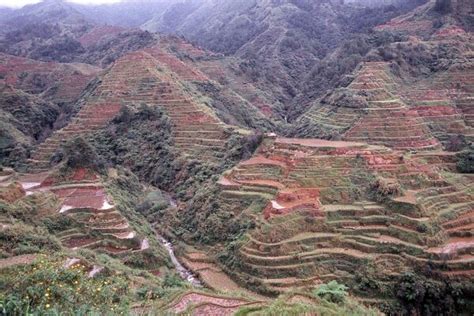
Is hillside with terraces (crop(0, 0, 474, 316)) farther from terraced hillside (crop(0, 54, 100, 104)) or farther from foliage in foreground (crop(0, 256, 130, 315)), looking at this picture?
terraced hillside (crop(0, 54, 100, 104))

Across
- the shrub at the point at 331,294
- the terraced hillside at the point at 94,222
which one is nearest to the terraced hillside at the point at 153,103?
the terraced hillside at the point at 94,222

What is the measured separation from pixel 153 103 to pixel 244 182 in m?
22.3

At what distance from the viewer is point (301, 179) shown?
29641mm

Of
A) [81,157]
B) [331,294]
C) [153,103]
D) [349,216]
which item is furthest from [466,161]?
[153,103]

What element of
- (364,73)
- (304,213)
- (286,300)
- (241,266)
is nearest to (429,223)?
(304,213)

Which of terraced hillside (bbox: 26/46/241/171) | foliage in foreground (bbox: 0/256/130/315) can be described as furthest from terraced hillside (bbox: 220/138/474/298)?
terraced hillside (bbox: 26/46/241/171)

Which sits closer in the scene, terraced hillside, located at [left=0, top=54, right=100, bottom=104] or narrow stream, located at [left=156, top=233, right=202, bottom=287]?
narrow stream, located at [left=156, top=233, right=202, bottom=287]

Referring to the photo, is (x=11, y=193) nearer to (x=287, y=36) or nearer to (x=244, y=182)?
(x=244, y=182)

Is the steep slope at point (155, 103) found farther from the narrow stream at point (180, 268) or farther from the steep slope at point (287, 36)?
the steep slope at point (287, 36)

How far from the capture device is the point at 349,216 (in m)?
27.2

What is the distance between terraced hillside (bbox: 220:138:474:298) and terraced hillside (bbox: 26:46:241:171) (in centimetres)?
1156

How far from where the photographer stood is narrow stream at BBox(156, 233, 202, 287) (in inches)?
1052

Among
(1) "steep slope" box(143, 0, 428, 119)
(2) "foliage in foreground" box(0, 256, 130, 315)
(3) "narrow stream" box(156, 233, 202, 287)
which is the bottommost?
(1) "steep slope" box(143, 0, 428, 119)

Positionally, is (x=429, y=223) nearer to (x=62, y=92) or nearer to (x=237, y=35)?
(x=62, y=92)
